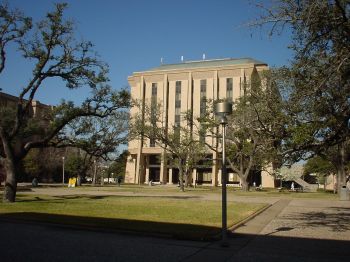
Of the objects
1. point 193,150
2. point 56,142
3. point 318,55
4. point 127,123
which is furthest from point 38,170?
point 318,55

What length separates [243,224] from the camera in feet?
49.0

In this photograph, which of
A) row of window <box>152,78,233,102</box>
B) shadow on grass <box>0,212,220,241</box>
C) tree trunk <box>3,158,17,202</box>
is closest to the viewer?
shadow on grass <box>0,212,220,241</box>

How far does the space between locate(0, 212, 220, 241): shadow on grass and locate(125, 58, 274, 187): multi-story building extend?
230 ft

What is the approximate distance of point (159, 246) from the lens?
9.98 metres

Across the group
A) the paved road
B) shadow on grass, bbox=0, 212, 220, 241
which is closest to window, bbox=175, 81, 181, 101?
shadow on grass, bbox=0, 212, 220, 241

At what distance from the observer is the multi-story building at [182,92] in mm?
86125

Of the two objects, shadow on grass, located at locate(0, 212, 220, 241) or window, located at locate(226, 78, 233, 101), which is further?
window, located at locate(226, 78, 233, 101)

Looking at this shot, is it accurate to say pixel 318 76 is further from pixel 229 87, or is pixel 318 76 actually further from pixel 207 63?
pixel 207 63

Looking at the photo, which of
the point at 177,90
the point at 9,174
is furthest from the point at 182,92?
the point at 9,174

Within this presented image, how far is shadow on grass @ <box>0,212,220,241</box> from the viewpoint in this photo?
37.6ft

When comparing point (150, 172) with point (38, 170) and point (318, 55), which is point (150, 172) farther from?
point (318, 55)

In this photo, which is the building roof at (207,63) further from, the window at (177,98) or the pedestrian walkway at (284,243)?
the pedestrian walkway at (284,243)

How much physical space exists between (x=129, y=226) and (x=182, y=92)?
7863 centimetres

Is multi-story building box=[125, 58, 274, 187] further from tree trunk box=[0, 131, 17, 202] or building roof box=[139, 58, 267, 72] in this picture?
tree trunk box=[0, 131, 17, 202]
